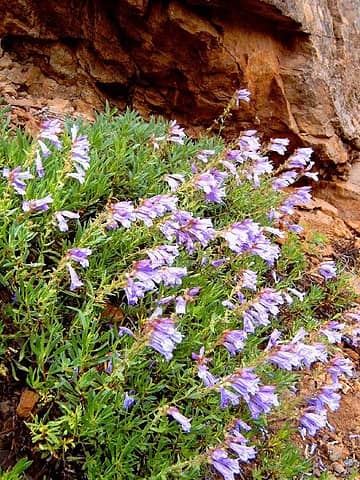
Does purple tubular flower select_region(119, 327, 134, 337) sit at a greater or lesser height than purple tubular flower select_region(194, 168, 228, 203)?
lesser

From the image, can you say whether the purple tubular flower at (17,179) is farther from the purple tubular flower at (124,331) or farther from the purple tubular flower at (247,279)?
the purple tubular flower at (247,279)

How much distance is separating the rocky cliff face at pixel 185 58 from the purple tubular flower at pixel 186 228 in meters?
2.14

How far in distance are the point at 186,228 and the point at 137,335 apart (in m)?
0.68

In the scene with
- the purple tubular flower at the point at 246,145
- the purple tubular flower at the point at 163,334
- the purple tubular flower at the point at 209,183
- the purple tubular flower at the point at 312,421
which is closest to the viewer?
the purple tubular flower at the point at 163,334

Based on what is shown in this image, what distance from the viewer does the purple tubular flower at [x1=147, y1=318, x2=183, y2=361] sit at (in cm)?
189

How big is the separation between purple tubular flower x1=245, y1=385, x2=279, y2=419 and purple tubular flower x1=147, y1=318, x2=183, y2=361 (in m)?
0.47

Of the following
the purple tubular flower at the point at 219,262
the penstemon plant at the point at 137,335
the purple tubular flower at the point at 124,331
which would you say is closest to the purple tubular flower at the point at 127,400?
the penstemon plant at the point at 137,335

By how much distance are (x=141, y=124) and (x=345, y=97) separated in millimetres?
2738

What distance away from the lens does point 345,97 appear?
5.75m

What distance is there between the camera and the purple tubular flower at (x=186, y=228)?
2.50 m

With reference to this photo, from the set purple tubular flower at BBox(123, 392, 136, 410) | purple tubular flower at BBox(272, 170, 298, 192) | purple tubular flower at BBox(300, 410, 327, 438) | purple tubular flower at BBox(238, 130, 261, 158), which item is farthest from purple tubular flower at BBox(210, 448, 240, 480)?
purple tubular flower at BBox(272, 170, 298, 192)

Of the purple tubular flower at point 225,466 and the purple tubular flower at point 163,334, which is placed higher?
the purple tubular flower at point 163,334

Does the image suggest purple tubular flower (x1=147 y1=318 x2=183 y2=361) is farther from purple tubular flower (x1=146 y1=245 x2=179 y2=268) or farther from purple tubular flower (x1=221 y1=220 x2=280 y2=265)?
purple tubular flower (x1=221 y1=220 x2=280 y2=265)

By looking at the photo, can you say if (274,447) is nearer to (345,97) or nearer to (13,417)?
(13,417)
